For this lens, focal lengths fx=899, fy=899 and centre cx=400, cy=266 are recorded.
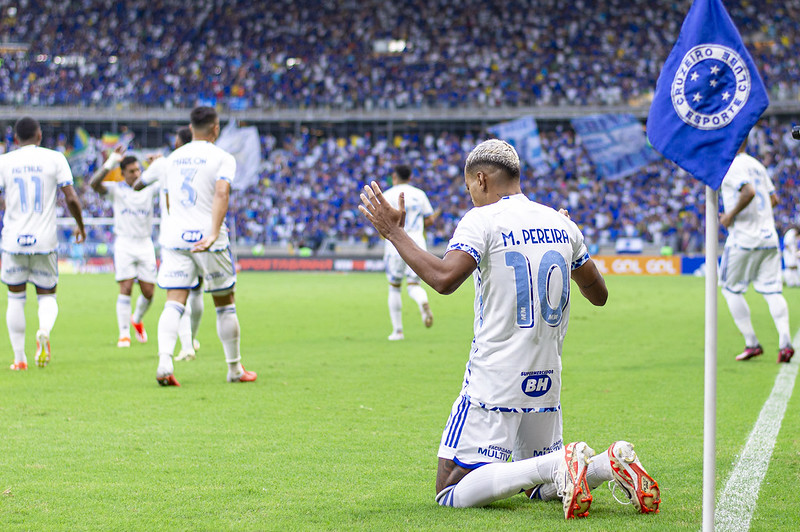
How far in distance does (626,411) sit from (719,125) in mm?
3793

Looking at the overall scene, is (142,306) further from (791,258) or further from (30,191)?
(791,258)

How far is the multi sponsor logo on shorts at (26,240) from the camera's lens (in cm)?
904

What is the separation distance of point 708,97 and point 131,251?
9528 mm

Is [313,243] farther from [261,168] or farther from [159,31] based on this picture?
[159,31]

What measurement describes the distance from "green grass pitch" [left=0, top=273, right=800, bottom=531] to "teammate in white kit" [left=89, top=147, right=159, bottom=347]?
496 mm

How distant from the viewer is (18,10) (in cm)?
5044

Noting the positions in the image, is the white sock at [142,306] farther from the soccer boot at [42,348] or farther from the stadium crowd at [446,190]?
the stadium crowd at [446,190]

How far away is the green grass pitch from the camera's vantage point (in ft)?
13.5

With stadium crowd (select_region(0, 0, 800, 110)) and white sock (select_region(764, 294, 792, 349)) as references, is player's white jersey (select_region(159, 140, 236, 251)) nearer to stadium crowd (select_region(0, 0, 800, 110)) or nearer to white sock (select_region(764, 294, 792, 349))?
white sock (select_region(764, 294, 792, 349))

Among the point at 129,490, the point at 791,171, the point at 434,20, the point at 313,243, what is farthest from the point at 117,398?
the point at 434,20

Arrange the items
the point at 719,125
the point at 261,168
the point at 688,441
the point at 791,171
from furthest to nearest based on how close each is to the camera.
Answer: the point at 261,168 < the point at 791,171 < the point at 688,441 < the point at 719,125

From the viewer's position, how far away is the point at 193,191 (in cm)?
798

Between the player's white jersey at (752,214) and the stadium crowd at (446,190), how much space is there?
81.5 ft

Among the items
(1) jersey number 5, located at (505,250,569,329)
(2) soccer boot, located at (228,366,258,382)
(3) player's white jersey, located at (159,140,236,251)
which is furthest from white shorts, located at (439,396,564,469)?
(2) soccer boot, located at (228,366,258,382)
